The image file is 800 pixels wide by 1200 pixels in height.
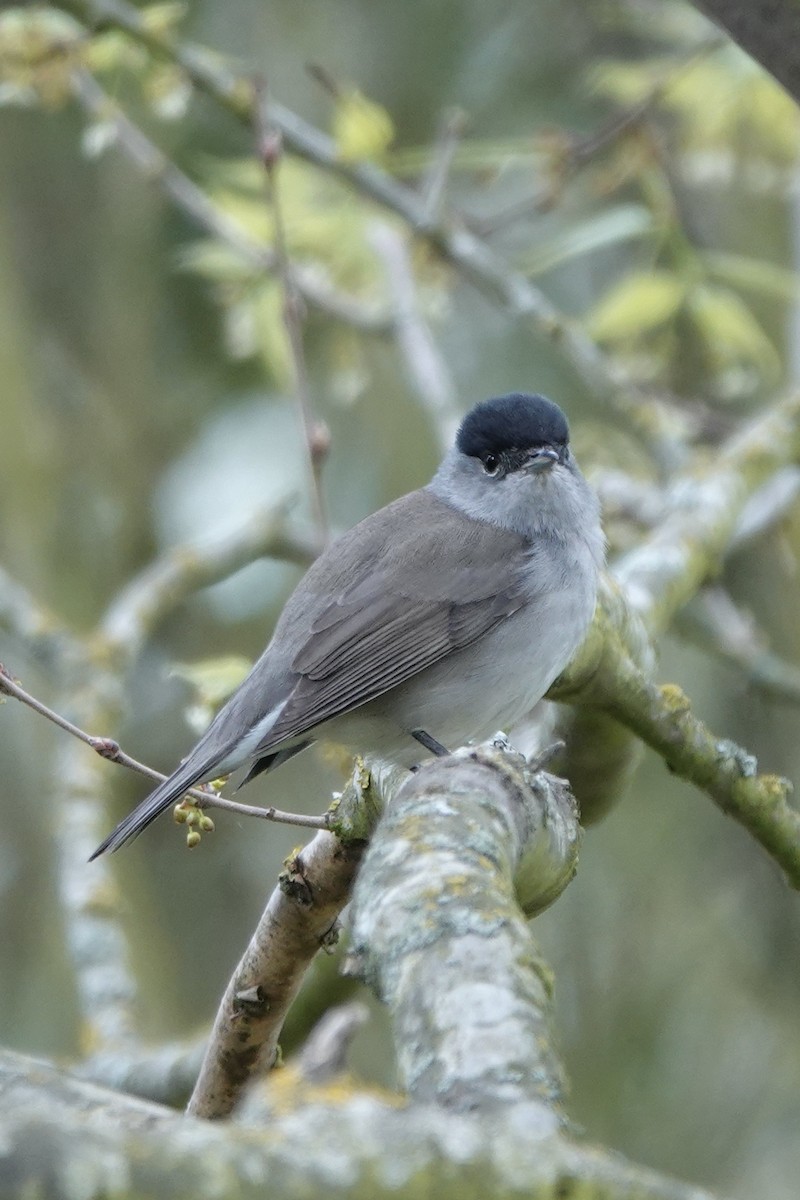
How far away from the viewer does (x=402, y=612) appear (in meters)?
4.44

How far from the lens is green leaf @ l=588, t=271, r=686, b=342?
5.88 meters

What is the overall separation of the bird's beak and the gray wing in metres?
0.24

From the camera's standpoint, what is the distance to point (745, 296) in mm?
8289

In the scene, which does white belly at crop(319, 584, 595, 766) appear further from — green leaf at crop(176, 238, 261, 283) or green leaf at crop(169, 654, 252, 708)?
green leaf at crop(176, 238, 261, 283)

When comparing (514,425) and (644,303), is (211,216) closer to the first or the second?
(644,303)

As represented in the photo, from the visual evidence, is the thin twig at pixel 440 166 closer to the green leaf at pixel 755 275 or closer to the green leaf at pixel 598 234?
the green leaf at pixel 598 234

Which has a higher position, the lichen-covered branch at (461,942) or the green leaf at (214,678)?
the green leaf at (214,678)

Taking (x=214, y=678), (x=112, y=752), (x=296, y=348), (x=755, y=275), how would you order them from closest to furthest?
(x=112, y=752)
(x=214, y=678)
(x=296, y=348)
(x=755, y=275)

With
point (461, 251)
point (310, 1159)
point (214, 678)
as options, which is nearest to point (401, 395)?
point (461, 251)

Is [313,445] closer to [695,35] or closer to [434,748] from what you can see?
[434,748]

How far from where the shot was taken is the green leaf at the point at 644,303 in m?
5.88

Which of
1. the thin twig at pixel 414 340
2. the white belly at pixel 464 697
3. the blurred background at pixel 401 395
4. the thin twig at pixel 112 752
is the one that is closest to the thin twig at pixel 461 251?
the blurred background at pixel 401 395

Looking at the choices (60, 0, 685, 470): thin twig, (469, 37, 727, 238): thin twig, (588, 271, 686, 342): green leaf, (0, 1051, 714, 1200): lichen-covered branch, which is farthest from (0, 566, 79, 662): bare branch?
(0, 1051, 714, 1200): lichen-covered branch

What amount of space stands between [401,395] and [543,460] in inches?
140
